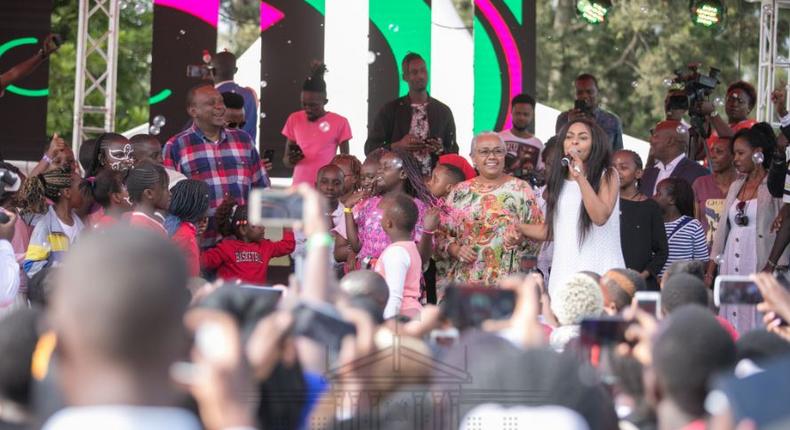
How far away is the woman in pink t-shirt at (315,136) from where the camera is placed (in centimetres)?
984

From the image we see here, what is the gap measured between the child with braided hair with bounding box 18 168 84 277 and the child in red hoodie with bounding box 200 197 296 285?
29.5 inches

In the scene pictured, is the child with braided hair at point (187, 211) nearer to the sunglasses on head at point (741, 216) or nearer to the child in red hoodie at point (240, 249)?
the child in red hoodie at point (240, 249)

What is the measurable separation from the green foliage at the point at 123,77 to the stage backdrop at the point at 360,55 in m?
14.3

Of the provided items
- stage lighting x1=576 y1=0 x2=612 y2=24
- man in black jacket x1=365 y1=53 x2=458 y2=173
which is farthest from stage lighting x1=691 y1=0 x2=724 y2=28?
man in black jacket x1=365 y1=53 x2=458 y2=173

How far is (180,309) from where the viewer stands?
193cm

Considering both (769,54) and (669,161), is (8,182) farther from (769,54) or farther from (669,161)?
(769,54)

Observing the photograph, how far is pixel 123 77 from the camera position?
90.9 feet

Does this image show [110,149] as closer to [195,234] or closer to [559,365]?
[195,234]

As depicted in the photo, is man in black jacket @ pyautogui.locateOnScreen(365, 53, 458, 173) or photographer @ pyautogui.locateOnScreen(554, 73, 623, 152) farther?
photographer @ pyautogui.locateOnScreen(554, 73, 623, 152)

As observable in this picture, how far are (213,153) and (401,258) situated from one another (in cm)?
185

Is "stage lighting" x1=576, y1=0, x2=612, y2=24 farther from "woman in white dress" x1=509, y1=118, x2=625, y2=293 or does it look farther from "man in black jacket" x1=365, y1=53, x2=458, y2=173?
"woman in white dress" x1=509, y1=118, x2=625, y2=293

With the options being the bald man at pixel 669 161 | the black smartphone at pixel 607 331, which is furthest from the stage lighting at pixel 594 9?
the black smartphone at pixel 607 331

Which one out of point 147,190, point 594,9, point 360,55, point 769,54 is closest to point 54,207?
point 147,190

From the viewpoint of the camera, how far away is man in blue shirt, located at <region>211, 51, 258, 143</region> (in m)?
10.2
